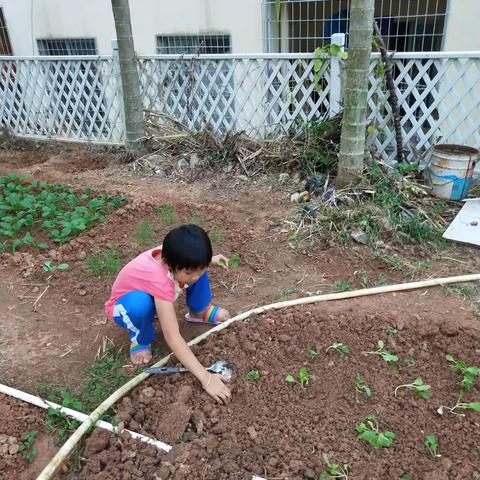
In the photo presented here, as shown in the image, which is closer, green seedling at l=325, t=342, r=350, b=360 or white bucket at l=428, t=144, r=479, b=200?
green seedling at l=325, t=342, r=350, b=360

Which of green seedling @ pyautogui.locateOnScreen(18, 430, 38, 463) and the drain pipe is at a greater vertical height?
the drain pipe

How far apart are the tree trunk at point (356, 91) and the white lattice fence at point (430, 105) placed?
0.75 meters

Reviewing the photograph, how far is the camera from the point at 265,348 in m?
2.24

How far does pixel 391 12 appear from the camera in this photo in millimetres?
5773

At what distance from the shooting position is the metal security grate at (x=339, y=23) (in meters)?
5.48

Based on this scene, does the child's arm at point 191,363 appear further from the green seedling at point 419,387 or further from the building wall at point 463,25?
the building wall at point 463,25

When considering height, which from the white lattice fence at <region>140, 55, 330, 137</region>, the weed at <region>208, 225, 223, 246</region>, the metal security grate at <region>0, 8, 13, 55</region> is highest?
the metal security grate at <region>0, 8, 13, 55</region>

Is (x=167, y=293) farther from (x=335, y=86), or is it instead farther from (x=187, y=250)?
(x=335, y=86)

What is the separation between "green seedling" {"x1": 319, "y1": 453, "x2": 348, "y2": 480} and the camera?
5.52 ft

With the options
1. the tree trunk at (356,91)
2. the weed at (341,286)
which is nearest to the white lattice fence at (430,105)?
the tree trunk at (356,91)

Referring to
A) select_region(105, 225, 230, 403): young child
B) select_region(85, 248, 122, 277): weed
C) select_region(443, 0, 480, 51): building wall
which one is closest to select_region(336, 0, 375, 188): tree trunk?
select_region(105, 225, 230, 403): young child

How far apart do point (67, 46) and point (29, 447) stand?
7481 millimetres

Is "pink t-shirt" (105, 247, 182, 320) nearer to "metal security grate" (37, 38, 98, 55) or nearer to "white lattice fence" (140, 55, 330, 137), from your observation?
"white lattice fence" (140, 55, 330, 137)

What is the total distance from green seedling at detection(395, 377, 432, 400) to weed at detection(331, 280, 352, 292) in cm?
82
